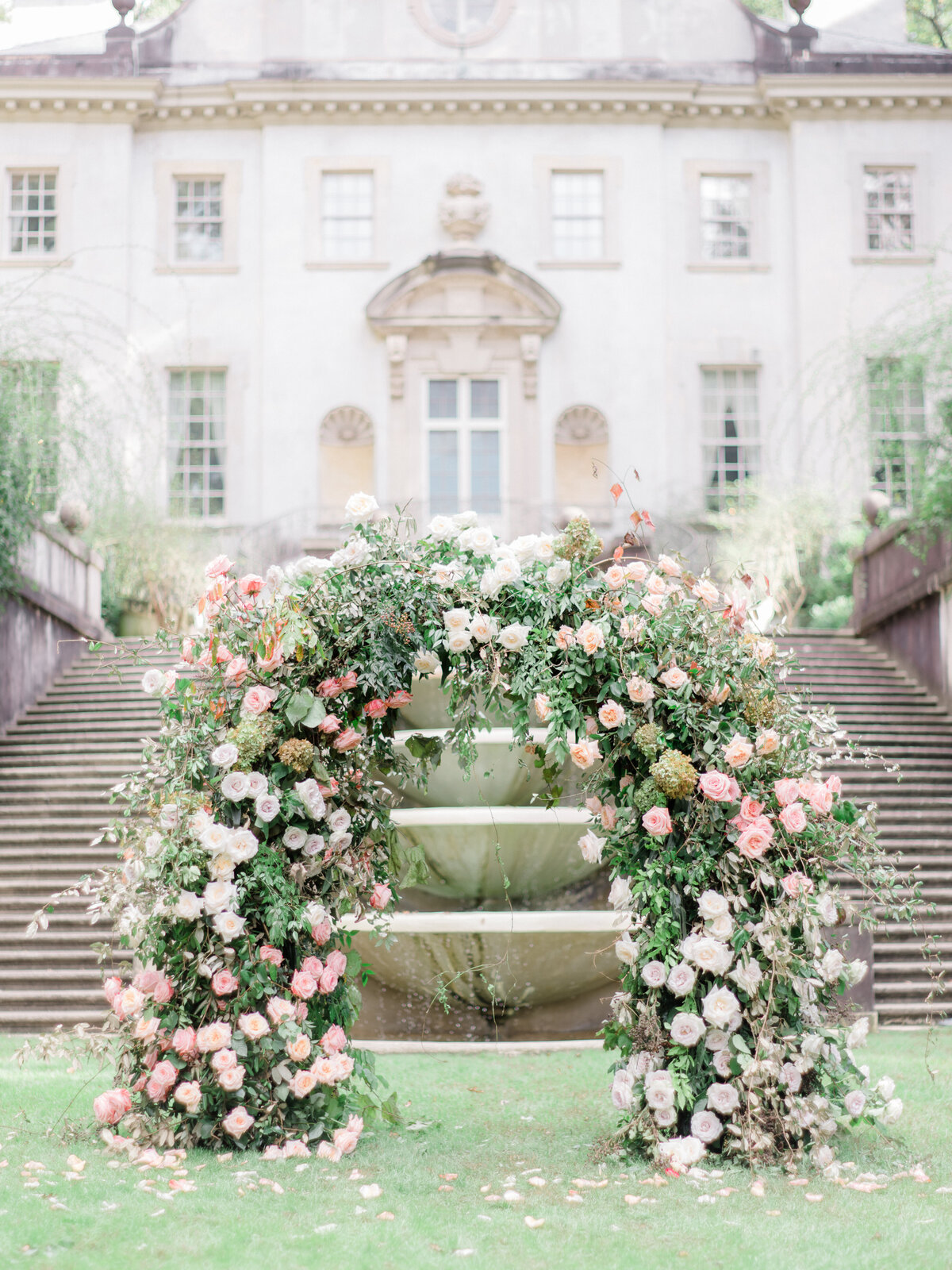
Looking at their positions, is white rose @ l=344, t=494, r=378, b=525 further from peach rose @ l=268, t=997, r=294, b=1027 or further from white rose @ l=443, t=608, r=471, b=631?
peach rose @ l=268, t=997, r=294, b=1027

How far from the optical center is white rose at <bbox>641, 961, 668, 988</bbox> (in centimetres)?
527

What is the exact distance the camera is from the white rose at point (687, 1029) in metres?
5.19

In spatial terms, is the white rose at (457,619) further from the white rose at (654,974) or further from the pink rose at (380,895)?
the white rose at (654,974)

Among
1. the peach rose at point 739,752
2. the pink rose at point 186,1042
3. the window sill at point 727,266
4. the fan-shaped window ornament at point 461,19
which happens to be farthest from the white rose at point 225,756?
the fan-shaped window ornament at point 461,19

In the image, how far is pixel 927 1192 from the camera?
15.8ft

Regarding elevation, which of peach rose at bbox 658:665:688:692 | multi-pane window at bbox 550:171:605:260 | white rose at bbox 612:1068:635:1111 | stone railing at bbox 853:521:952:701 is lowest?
white rose at bbox 612:1068:635:1111

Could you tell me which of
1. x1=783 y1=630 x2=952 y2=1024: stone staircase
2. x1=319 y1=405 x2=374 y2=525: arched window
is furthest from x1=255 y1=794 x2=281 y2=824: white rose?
x1=319 y1=405 x2=374 y2=525: arched window

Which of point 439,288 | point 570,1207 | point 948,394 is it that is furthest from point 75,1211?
point 439,288

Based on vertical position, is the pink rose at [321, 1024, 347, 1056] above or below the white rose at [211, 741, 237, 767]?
below

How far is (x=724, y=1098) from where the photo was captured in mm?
5180

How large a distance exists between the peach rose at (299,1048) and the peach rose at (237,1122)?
272 millimetres

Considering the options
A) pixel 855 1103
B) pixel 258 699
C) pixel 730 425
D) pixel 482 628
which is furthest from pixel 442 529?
pixel 730 425

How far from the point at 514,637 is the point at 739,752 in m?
0.96

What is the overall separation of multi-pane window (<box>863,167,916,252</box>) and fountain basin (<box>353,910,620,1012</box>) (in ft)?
55.0
